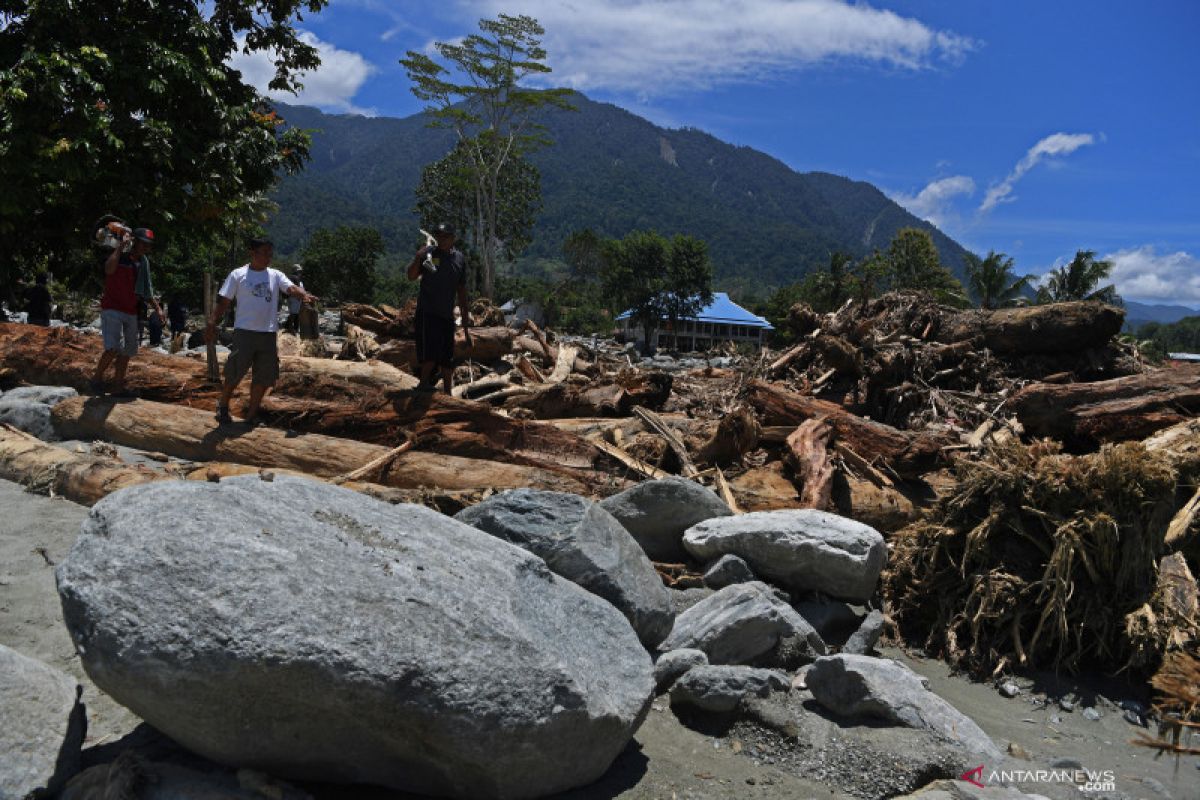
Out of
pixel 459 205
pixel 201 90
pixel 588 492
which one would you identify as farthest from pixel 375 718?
pixel 459 205

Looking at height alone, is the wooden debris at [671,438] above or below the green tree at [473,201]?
below

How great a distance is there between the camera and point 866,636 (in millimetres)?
5484

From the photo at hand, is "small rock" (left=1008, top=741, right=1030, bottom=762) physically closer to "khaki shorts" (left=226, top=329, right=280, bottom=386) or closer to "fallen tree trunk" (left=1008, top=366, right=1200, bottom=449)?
"fallen tree trunk" (left=1008, top=366, right=1200, bottom=449)

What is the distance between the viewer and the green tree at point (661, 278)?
52406mm

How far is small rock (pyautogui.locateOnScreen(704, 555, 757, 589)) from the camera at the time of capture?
19.1 ft

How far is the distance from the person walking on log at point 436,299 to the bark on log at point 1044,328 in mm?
7219

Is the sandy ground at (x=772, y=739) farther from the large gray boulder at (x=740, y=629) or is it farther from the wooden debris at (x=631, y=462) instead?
the wooden debris at (x=631, y=462)

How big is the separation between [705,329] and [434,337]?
52701 mm

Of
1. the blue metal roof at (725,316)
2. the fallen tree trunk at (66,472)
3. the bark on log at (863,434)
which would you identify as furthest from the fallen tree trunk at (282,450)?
the blue metal roof at (725,316)

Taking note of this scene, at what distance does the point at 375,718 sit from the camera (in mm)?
2918

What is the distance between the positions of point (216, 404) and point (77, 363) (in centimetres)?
251

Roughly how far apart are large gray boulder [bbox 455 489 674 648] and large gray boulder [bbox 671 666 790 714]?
20.4 inches

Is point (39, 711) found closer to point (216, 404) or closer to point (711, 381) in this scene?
point (216, 404)

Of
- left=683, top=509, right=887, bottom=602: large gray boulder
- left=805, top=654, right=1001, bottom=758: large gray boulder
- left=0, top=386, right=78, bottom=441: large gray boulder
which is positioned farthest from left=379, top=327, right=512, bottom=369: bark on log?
left=805, top=654, right=1001, bottom=758: large gray boulder
